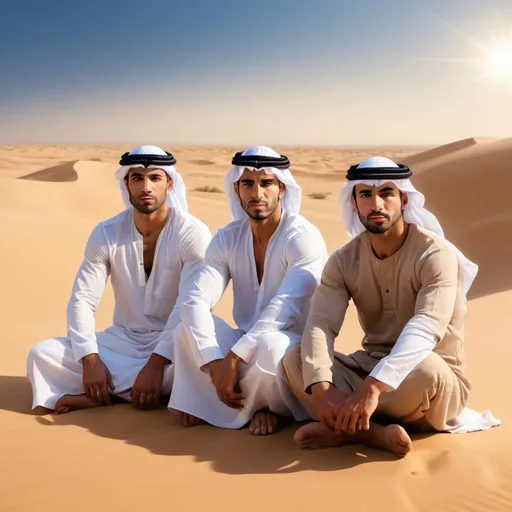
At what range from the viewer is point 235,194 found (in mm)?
4746

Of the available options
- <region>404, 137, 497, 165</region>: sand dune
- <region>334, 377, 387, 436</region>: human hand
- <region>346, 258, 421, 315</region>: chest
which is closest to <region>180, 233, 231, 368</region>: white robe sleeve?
<region>346, 258, 421, 315</region>: chest

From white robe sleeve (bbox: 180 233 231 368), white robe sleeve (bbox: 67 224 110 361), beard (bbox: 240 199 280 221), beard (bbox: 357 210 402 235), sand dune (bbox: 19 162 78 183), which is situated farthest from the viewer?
sand dune (bbox: 19 162 78 183)

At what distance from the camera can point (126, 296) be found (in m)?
4.92

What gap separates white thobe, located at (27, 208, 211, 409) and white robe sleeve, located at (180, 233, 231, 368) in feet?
0.74

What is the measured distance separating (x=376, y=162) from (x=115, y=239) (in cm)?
190

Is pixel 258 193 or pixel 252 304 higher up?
pixel 258 193

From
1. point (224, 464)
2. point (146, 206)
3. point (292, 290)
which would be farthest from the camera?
point (146, 206)

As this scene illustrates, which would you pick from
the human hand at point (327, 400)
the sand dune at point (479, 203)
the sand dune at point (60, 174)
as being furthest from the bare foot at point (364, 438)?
the sand dune at point (60, 174)

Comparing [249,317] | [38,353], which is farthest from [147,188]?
[38,353]

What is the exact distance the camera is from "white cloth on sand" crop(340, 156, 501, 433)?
341 cm

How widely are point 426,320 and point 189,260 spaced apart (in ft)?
5.95

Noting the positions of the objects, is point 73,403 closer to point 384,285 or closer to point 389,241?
point 384,285

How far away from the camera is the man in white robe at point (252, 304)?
396 cm

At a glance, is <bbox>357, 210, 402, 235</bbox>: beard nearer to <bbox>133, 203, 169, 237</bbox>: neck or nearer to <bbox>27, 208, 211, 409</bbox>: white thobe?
<bbox>27, 208, 211, 409</bbox>: white thobe
